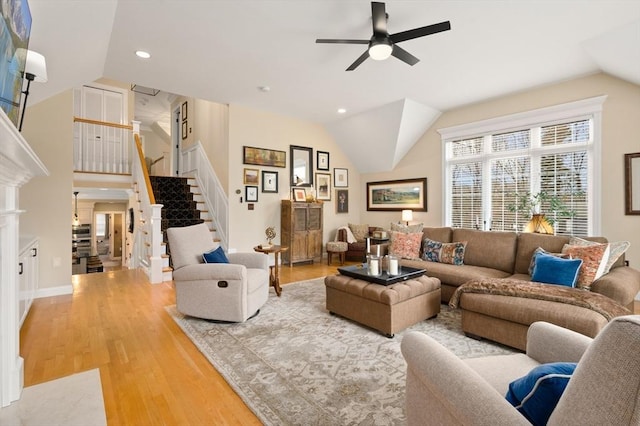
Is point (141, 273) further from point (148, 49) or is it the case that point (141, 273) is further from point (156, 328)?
point (148, 49)

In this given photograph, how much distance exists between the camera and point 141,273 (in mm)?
5344

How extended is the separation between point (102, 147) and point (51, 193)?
2921 mm

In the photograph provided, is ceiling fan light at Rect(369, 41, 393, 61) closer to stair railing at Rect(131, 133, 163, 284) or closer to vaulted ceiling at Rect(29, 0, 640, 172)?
vaulted ceiling at Rect(29, 0, 640, 172)

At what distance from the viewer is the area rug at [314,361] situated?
183 centimetres

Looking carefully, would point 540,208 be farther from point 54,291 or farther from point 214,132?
point 54,291

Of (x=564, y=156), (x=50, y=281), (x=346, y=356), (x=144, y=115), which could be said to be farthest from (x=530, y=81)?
(x=144, y=115)

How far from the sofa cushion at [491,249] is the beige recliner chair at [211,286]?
2.89 m

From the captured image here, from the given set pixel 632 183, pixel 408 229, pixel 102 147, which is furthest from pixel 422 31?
pixel 102 147

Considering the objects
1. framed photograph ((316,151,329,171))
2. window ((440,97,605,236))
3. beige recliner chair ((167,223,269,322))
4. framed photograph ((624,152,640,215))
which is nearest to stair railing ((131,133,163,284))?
beige recliner chair ((167,223,269,322))

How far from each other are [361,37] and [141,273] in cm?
507

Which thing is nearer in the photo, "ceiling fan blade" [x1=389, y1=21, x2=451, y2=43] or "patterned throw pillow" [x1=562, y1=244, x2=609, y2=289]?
"ceiling fan blade" [x1=389, y1=21, x2=451, y2=43]

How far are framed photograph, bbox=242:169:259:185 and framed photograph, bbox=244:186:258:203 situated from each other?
0.10m

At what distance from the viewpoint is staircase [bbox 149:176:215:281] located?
20.0 feet

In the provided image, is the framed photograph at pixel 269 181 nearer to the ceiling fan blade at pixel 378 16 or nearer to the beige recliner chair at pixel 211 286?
the beige recliner chair at pixel 211 286
